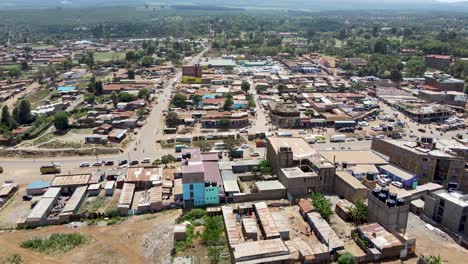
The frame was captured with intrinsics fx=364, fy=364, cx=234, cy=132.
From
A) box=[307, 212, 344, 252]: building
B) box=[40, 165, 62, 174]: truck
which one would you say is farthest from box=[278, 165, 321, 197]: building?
box=[40, 165, 62, 174]: truck

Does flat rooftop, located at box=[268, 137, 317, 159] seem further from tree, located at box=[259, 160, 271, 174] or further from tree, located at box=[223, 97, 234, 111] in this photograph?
tree, located at box=[223, 97, 234, 111]

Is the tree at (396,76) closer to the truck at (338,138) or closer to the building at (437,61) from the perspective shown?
the building at (437,61)

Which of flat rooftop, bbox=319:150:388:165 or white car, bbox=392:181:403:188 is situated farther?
flat rooftop, bbox=319:150:388:165

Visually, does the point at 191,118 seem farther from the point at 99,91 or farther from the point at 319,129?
the point at 99,91

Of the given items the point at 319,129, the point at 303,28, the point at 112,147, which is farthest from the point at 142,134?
the point at 303,28

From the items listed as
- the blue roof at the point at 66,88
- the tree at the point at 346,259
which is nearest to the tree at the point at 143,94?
the blue roof at the point at 66,88

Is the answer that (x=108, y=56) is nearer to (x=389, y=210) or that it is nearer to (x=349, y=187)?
(x=349, y=187)
